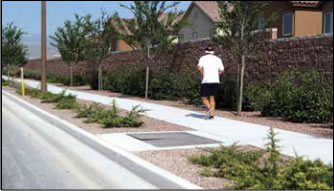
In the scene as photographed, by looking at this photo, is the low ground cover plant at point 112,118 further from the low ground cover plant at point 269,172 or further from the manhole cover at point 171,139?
the low ground cover plant at point 269,172

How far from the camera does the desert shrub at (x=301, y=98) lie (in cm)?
1047

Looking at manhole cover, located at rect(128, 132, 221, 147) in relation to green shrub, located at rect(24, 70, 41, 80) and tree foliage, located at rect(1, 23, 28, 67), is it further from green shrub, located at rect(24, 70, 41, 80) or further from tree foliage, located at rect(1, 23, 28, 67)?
green shrub, located at rect(24, 70, 41, 80)

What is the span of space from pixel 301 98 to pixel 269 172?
5856 mm

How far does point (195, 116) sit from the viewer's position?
12172mm

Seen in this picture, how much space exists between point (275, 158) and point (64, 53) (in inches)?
990

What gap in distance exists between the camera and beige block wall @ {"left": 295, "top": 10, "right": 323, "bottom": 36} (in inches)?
1032

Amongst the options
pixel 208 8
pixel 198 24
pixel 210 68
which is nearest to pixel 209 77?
pixel 210 68

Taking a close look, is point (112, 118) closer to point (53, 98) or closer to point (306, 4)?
point (53, 98)

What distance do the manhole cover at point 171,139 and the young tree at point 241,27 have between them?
3853mm

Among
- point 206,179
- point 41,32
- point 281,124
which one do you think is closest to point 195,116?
point 281,124

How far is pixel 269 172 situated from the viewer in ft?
17.9

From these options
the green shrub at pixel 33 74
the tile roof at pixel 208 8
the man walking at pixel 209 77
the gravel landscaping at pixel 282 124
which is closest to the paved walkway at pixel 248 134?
the gravel landscaping at pixel 282 124

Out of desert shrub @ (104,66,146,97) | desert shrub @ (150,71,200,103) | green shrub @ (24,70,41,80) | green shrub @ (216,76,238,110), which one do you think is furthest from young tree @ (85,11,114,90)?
green shrub @ (24,70,41,80)

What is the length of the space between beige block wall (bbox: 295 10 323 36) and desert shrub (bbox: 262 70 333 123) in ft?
47.9
